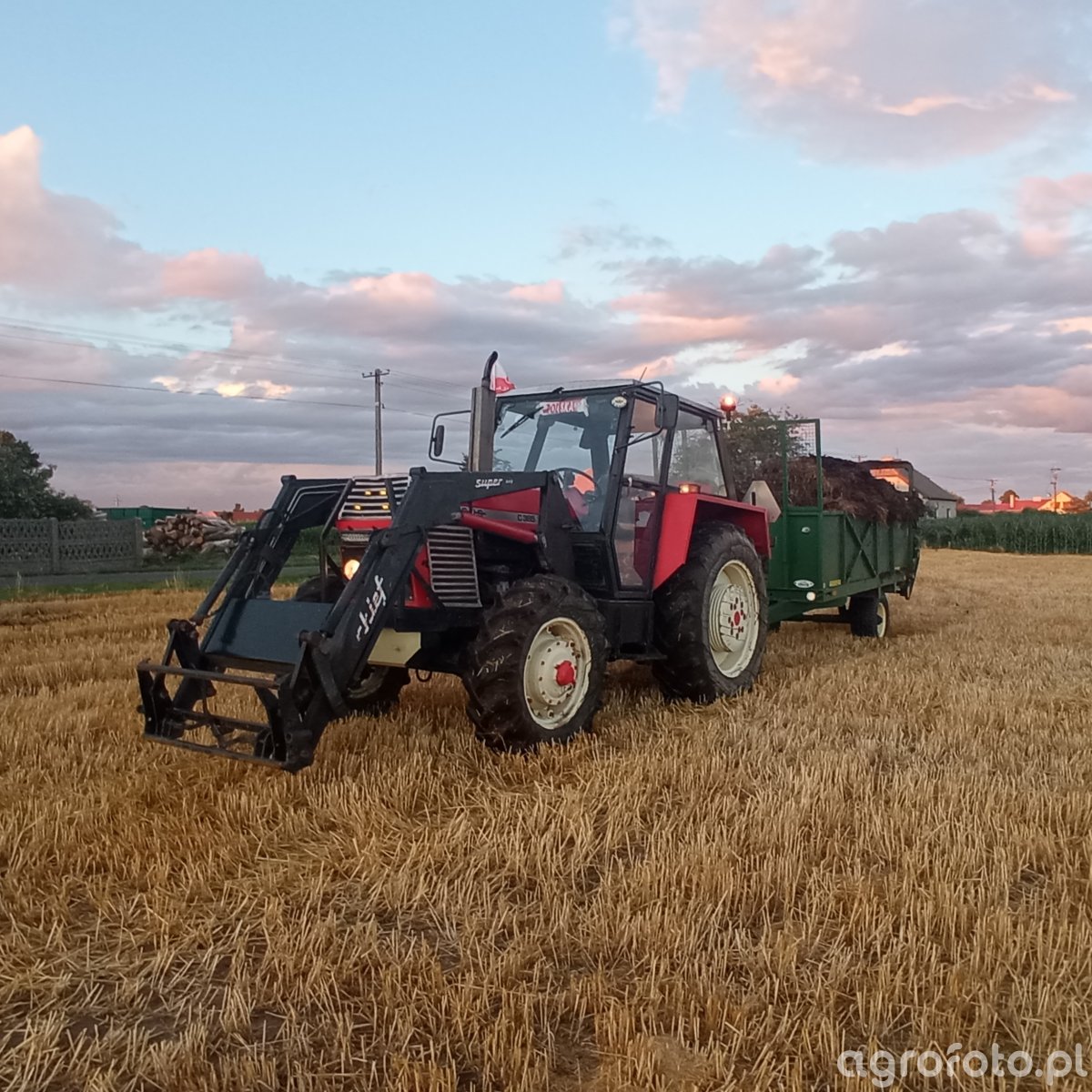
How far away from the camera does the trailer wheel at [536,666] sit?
4.56 m

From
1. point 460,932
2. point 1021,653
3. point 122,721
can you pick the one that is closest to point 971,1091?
point 460,932

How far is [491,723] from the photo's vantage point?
462 cm

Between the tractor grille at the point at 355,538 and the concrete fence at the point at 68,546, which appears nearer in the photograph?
the tractor grille at the point at 355,538

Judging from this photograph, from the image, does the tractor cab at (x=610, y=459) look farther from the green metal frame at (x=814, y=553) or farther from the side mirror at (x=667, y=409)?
the green metal frame at (x=814, y=553)

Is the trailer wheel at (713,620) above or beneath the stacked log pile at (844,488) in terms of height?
beneath

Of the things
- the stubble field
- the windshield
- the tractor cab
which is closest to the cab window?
the tractor cab

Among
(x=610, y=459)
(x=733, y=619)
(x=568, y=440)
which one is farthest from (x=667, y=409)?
(x=733, y=619)

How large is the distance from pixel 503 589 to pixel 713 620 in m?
2.03

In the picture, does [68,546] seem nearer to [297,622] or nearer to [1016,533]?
[297,622]

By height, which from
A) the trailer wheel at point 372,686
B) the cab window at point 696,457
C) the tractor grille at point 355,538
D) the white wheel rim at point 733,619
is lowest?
the trailer wheel at point 372,686

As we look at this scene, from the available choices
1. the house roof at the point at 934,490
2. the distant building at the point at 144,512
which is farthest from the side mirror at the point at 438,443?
the house roof at the point at 934,490

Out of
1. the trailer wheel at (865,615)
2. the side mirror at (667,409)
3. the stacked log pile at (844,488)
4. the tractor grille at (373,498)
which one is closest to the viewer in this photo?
the tractor grille at (373,498)

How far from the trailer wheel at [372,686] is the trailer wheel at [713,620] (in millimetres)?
1707

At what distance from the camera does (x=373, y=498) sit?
5109 mm
